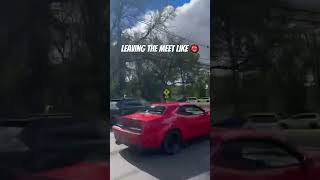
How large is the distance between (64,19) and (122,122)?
0.91 meters

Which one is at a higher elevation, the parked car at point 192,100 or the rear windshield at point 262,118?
the parked car at point 192,100

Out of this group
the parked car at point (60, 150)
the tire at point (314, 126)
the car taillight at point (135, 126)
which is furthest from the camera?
the parked car at point (60, 150)

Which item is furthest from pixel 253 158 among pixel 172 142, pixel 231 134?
pixel 172 142

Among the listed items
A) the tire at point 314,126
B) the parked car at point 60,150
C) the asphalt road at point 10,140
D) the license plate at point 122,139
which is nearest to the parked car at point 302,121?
the tire at point 314,126

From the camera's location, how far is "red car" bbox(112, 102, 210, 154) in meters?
2.98

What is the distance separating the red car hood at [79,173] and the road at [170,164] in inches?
7.3

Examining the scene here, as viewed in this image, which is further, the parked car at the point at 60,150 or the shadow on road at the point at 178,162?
the parked car at the point at 60,150

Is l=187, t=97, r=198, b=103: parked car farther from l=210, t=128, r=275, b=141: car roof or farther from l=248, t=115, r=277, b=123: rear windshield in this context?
l=248, t=115, r=277, b=123: rear windshield

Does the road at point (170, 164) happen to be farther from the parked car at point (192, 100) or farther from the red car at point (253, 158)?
the parked car at point (192, 100)

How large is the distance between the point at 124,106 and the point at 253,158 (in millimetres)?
1006

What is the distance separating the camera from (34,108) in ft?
10.6

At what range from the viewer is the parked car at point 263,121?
2.94m

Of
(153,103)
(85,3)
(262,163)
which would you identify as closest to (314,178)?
(262,163)

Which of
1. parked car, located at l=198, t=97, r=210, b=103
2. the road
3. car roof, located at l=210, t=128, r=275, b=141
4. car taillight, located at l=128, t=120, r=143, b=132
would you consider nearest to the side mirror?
car roof, located at l=210, t=128, r=275, b=141
